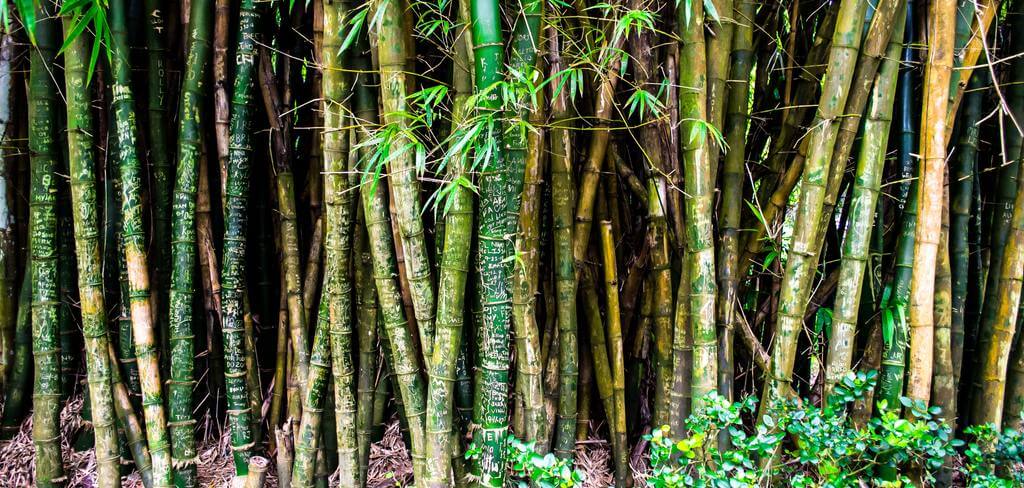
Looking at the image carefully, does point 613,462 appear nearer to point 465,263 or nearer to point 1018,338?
→ point 465,263

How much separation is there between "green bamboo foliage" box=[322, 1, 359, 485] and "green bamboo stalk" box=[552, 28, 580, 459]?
2.08 ft

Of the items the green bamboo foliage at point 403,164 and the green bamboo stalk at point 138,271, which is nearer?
the green bamboo foliage at point 403,164

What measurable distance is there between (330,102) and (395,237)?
1.46ft

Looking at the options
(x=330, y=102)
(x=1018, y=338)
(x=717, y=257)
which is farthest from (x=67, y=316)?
(x=1018, y=338)

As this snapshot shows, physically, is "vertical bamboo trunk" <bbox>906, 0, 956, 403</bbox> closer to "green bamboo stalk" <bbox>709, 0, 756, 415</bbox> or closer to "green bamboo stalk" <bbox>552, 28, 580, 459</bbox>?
"green bamboo stalk" <bbox>709, 0, 756, 415</bbox>

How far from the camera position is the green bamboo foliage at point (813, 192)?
1794 mm

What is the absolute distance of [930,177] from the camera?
1845 mm

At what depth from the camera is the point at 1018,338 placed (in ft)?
7.30

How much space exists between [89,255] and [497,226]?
1377 mm

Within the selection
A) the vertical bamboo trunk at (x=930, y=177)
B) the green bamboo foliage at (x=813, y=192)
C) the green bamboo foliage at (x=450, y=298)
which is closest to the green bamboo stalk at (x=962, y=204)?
the vertical bamboo trunk at (x=930, y=177)

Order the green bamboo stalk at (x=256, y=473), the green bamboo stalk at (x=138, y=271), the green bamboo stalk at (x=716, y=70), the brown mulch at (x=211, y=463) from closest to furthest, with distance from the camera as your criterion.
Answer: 1. the green bamboo stalk at (x=716, y=70)
2. the green bamboo stalk at (x=138, y=271)
3. the green bamboo stalk at (x=256, y=473)
4. the brown mulch at (x=211, y=463)

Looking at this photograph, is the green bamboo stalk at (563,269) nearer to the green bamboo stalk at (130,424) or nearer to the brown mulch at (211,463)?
the brown mulch at (211,463)

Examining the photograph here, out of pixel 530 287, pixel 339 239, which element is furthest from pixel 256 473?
pixel 530 287

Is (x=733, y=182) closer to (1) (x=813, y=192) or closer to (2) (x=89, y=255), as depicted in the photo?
(1) (x=813, y=192)
